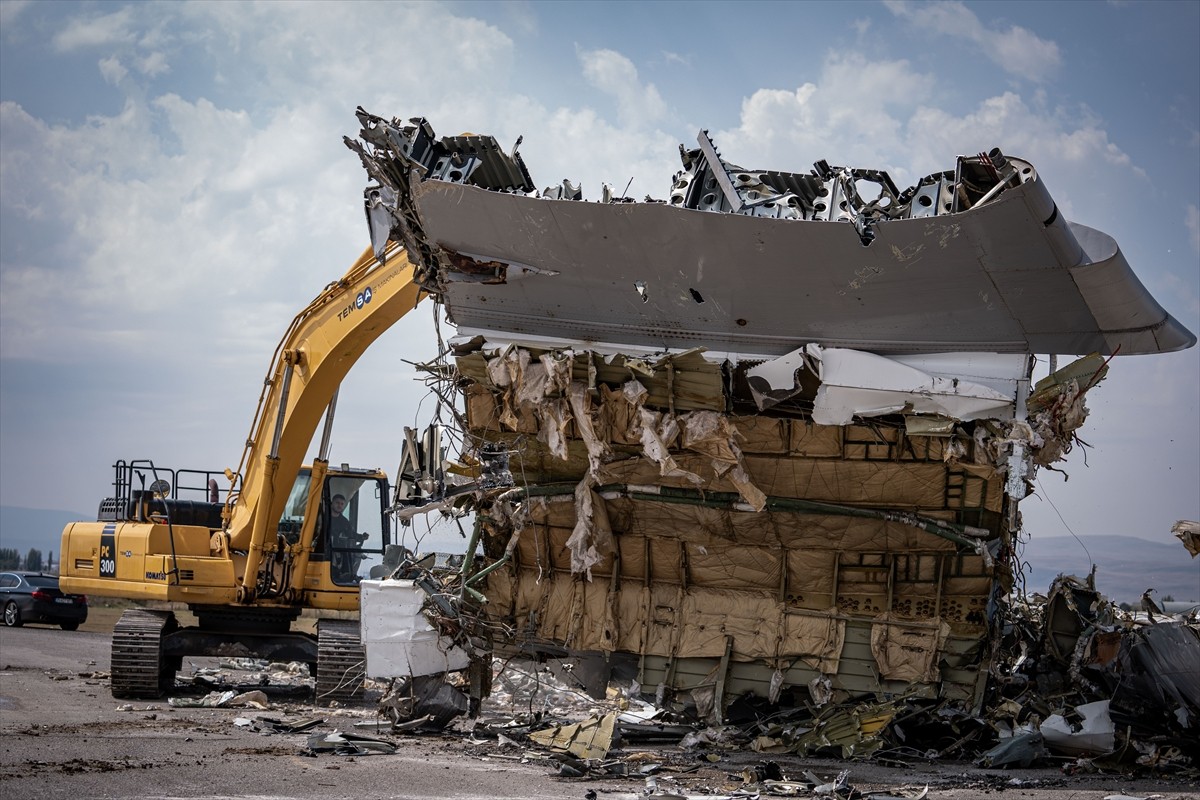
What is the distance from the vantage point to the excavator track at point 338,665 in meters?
13.1

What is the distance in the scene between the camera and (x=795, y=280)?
28.0 ft

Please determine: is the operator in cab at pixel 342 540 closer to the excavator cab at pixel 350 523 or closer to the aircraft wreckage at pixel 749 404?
the excavator cab at pixel 350 523

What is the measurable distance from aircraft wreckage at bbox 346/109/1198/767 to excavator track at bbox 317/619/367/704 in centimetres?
319

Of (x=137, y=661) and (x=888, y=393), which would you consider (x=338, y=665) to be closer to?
(x=137, y=661)

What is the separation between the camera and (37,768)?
7762mm

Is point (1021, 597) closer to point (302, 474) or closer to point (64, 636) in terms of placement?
point (302, 474)

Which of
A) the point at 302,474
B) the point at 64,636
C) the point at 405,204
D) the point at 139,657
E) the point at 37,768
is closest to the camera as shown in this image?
the point at 37,768

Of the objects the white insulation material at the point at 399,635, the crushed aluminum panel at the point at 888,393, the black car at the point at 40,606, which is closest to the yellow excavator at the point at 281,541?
the white insulation material at the point at 399,635

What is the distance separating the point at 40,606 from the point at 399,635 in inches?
681

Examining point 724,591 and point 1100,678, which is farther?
point 1100,678

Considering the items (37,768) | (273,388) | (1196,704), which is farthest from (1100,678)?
(273,388)

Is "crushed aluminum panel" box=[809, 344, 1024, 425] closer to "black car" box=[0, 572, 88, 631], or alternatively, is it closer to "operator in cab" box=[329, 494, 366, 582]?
"operator in cab" box=[329, 494, 366, 582]

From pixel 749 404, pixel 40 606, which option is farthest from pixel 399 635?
pixel 40 606

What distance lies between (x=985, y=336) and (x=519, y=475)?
3962 millimetres
